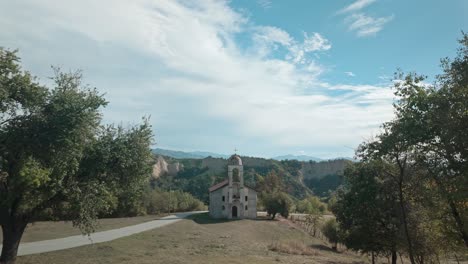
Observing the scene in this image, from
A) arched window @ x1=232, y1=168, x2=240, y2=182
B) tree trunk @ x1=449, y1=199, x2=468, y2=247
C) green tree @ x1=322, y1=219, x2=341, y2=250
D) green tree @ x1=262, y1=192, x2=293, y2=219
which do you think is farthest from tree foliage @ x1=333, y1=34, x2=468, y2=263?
arched window @ x1=232, y1=168, x2=240, y2=182

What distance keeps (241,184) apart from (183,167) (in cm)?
10529

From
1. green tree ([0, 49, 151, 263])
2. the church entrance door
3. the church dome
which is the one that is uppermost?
the church dome

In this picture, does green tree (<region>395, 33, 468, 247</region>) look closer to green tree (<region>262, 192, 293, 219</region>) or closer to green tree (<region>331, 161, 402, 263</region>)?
green tree (<region>331, 161, 402, 263</region>)

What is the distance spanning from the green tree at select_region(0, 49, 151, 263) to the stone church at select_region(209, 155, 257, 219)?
182 feet

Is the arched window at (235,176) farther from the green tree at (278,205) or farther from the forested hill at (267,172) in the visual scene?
the forested hill at (267,172)

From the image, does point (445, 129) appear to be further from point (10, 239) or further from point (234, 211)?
point (234, 211)

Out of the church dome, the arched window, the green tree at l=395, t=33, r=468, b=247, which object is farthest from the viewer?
the arched window

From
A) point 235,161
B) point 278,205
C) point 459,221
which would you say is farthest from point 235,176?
point 459,221

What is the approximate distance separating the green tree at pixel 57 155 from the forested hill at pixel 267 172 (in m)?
126

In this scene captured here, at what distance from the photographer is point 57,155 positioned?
1714 centimetres

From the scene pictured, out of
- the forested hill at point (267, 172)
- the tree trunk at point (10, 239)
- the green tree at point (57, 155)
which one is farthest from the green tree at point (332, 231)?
the forested hill at point (267, 172)

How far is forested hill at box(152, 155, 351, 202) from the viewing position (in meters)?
154

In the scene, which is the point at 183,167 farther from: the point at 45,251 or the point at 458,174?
the point at 458,174

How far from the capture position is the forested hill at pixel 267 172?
6044 inches
